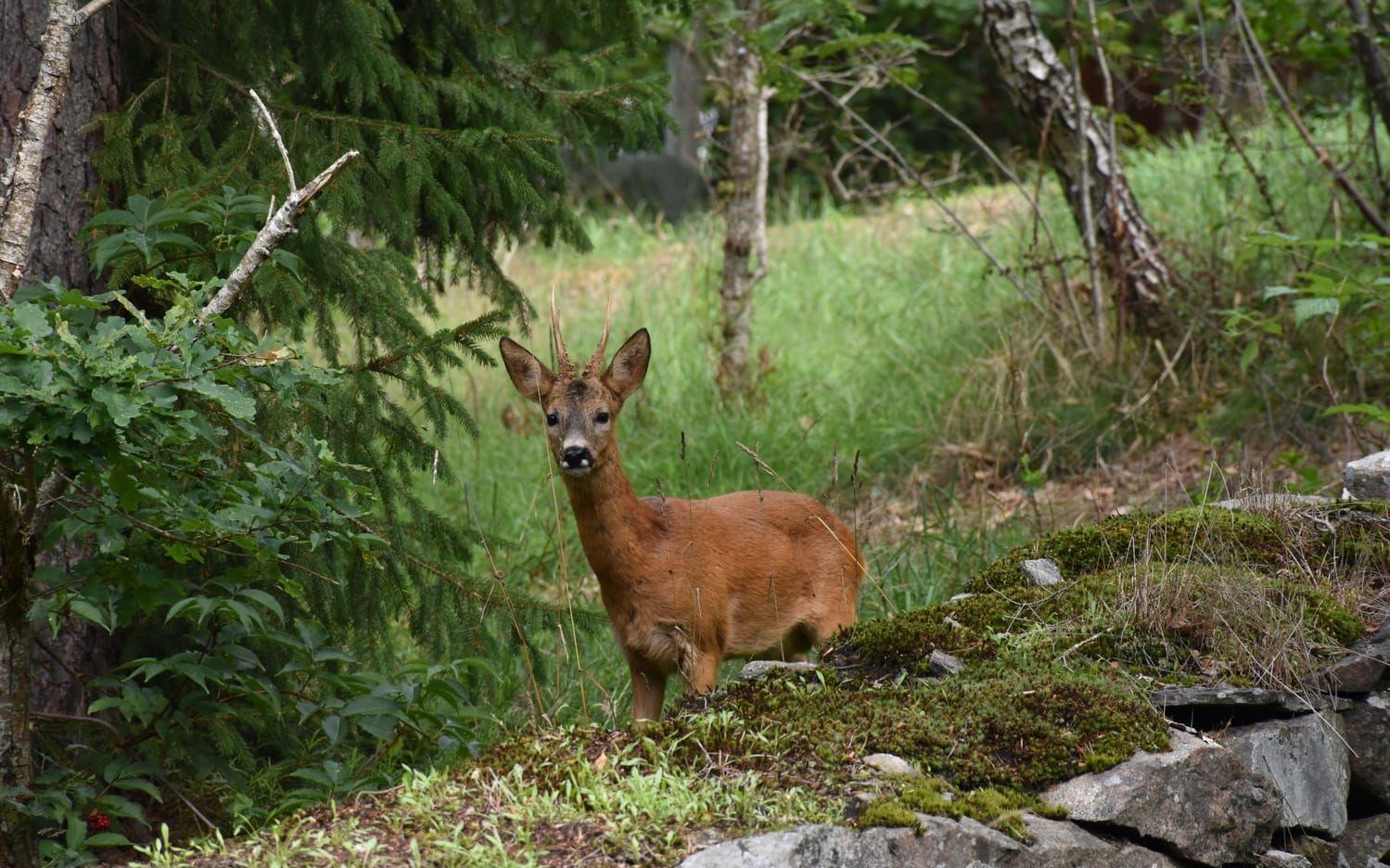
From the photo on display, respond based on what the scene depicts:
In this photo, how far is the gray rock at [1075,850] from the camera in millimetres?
3029

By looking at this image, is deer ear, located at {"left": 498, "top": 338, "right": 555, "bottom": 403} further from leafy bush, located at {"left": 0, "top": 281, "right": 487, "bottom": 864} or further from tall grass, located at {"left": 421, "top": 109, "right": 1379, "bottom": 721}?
tall grass, located at {"left": 421, "top": 109, "right": 1379, "bottom": 721}

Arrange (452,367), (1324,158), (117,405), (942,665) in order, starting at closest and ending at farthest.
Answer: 1. (117,405)
2. (942,665)
3. (452,367)
4. (1324,158)

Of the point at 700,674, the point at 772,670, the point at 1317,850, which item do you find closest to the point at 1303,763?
the point at 1317,850

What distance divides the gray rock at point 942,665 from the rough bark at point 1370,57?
5.16 meters

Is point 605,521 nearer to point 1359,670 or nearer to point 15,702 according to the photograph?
point 15,702

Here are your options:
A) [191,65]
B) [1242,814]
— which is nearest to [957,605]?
[1242,814]

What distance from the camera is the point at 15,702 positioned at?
3.56 meters

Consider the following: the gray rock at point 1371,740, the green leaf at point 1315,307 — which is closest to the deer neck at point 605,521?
the gray rock at point 1371,740

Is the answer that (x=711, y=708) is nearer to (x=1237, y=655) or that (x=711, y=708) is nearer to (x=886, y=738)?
(x=886, y=738)

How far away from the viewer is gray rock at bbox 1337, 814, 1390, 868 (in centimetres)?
377

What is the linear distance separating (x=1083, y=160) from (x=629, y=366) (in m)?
4.32

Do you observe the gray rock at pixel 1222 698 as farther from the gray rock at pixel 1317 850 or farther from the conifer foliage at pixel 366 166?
the conifer foliage at pixel 366 166

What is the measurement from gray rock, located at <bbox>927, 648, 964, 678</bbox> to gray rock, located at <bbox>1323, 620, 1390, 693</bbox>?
0.96 m

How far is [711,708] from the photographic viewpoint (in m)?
3.56
